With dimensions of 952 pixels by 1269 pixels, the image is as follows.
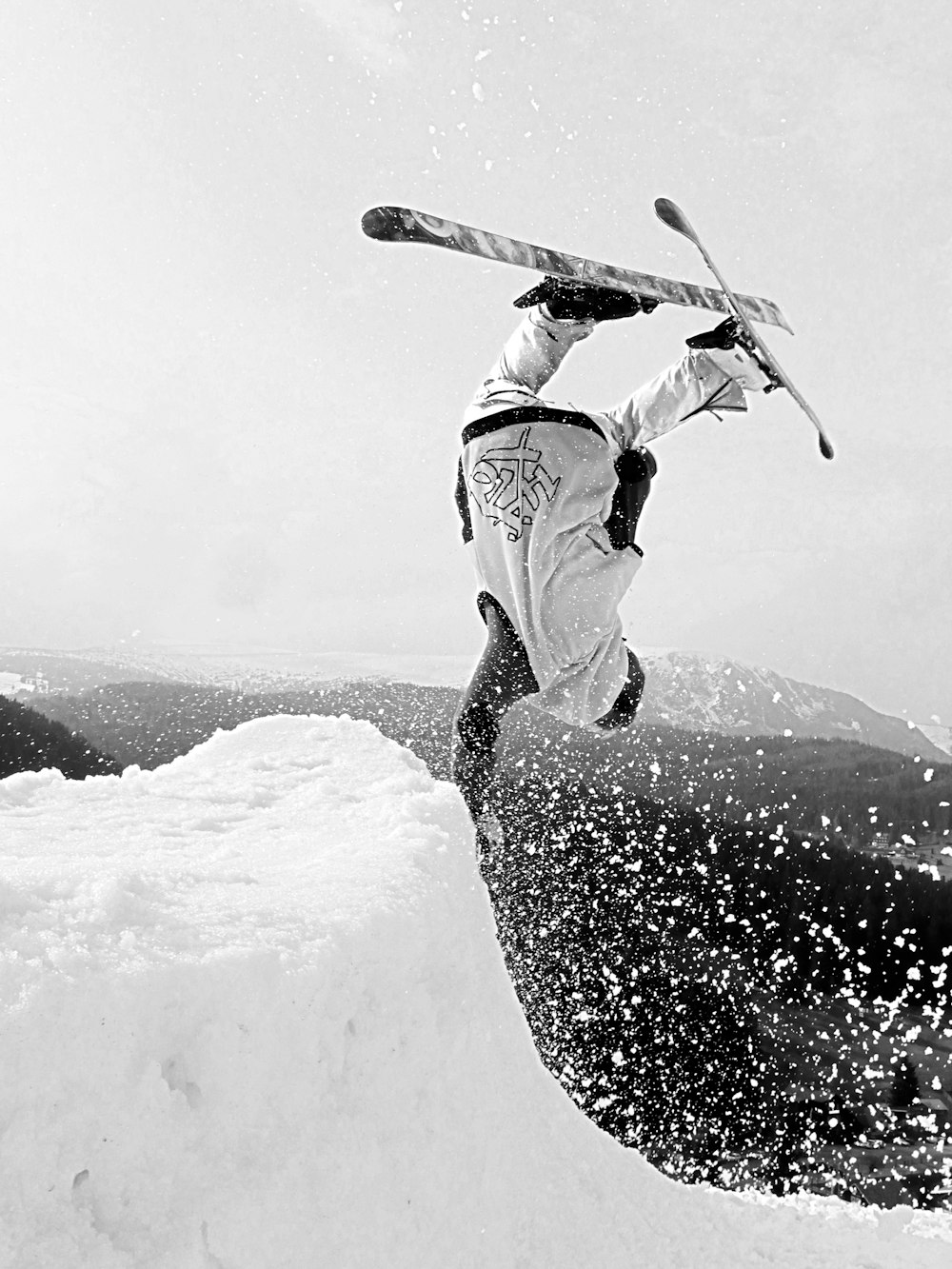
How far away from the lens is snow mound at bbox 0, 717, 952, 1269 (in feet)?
3.58

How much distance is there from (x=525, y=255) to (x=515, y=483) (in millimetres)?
1125

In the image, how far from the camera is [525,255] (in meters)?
3.87

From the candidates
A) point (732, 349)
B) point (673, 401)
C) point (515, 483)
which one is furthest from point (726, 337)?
point (515, 483)

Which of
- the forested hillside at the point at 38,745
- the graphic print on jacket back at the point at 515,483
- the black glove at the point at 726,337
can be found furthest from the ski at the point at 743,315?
the forested hillside at the point at 38,745

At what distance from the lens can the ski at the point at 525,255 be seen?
11.4 ft

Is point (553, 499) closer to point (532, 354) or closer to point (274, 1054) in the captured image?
point (532, 354)

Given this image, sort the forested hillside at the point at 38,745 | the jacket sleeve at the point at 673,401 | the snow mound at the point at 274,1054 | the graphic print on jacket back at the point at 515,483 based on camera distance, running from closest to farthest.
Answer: the snow mound at the point at 274,1054 < the graphic print on jacket back at the point at 515,483 < the jacket sleeve at the point at 673,401 < the forested hillside at the point at 38,745

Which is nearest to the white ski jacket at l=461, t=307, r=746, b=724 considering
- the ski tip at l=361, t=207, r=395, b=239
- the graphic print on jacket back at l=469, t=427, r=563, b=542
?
the graphic print on jacket back at l=469, t=427, r=563, b=542

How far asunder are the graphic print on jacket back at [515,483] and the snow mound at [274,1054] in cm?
193

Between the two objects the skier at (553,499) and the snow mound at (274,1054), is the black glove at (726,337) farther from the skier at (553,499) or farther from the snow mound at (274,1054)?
the snow mound at (274,1054)

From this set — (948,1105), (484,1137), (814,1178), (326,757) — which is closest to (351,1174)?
(484,1137)

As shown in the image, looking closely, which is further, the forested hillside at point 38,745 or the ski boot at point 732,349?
the forested hillside at point 38,745

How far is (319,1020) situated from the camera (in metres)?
1.40

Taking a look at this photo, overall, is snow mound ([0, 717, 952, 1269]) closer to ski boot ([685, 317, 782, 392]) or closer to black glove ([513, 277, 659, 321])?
black glove ([513, 277, 659, 321])
